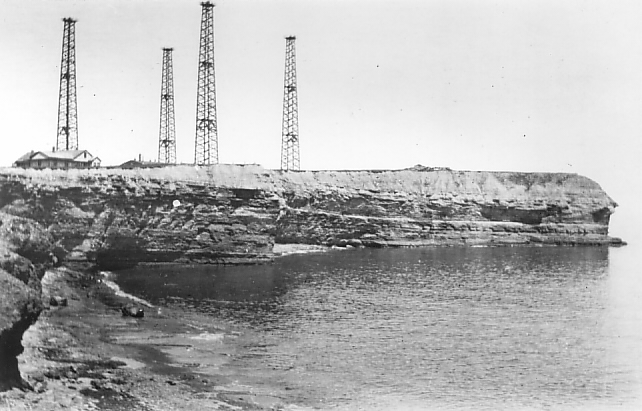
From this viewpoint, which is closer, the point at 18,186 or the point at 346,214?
the point at 18,186

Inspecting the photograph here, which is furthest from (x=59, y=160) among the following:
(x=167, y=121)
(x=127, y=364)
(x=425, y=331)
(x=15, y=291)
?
(x=425, y=331)

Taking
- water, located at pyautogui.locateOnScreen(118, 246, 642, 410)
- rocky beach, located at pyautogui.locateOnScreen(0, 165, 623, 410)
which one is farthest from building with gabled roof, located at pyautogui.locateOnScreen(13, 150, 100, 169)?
water, located at pyautogui.locateOnScreen(118, 246, 642, 410)

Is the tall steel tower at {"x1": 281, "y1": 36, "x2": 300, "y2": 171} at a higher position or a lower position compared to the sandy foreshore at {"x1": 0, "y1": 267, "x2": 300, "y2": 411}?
higher

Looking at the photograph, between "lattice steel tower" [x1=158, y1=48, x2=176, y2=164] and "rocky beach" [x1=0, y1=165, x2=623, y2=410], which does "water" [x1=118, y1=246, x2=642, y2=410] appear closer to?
"rocky beach" [x1=0, y1=165, x2=623, y2=410]

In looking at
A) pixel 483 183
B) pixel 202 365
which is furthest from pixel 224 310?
pixel 483 183

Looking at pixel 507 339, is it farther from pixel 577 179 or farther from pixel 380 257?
pixel 577 179

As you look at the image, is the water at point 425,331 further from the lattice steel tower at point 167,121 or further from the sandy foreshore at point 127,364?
the lattice steel tower at point 167,121

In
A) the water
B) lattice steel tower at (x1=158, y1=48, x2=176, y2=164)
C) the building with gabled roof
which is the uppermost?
lattice steel tower at (x1=158, y1=48, x2=176, y2=164)

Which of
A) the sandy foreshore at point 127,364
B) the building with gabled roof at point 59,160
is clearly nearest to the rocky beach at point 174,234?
the sandy foreshore at point 127,364
